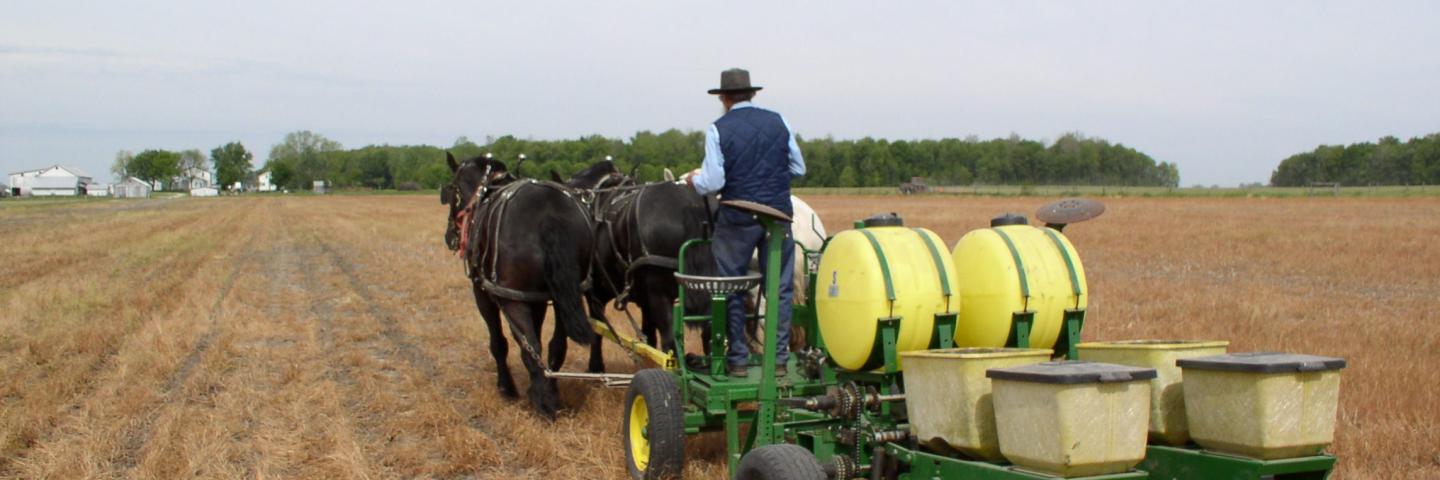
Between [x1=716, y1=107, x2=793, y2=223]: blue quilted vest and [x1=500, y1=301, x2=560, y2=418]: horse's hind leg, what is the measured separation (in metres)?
2.38

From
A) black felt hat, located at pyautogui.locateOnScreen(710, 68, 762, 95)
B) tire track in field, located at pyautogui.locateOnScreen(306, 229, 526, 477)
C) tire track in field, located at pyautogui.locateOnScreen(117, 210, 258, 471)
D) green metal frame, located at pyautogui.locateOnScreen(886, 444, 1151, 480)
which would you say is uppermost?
black felt hat, located at pyautogui.locateOnScreen(710, 68, 762, 95)

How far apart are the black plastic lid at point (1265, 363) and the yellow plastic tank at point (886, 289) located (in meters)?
0.98

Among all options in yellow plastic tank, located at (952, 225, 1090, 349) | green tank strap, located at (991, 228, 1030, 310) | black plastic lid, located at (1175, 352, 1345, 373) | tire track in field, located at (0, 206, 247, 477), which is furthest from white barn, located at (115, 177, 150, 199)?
black plastic lid, located at (1175, 352, 1345, 373)

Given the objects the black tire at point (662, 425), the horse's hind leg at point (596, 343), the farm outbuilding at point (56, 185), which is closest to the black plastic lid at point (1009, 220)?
the black tire at point (662, 425)

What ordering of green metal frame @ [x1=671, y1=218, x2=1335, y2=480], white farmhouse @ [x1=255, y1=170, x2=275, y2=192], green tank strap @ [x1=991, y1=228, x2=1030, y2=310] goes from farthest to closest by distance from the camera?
white farmhouse @ [x1=255, y1=170, x2=275, y2=192], green tank strap @ [x1=991, y1=228, x2=1030, y2=310], green metal frame @ [x1=671, y1=218, x2=1335, y2=480]

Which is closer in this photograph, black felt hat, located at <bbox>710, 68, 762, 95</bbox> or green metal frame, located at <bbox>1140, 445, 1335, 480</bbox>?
green metal frame, located at <bbox>1140, 445, 1335, 480</bbox>

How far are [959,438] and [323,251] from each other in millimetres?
21937

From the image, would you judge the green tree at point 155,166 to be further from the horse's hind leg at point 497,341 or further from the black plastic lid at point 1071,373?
the black plastic lid at point 1071,373

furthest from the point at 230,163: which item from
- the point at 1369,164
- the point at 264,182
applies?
the point at 1369,164

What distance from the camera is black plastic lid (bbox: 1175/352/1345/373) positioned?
3381 millimetres

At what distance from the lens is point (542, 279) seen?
24.2 ft

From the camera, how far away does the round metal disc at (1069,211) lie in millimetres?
5180

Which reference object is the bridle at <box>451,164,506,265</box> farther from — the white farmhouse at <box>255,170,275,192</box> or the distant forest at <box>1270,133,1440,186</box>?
the white farmhouse at <box>255,170,275,192</box>

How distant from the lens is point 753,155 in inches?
215
